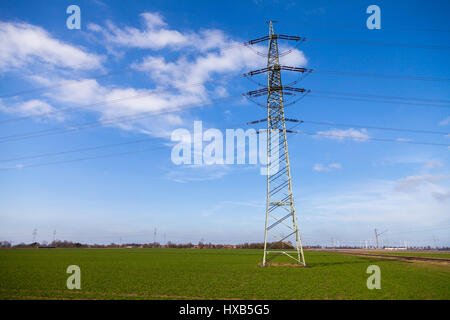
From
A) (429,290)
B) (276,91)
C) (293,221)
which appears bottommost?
(429,290)

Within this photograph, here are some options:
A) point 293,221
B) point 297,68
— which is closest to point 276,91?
point 297,68

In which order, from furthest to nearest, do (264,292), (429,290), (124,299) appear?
(429,290) → (264,292) → (124,299)

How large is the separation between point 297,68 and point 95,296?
1101 inches

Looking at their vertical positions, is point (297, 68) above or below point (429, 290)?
above

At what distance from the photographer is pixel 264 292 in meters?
16.8
